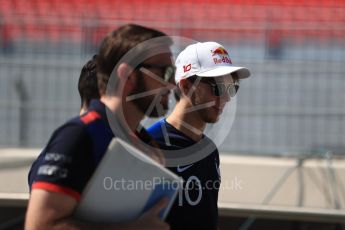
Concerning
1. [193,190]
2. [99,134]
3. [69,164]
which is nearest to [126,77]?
[99,134]

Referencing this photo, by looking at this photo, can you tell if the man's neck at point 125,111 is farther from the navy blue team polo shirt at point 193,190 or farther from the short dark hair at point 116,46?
the navy blue team polo shirt at point 193,190

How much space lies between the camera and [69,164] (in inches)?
74.4

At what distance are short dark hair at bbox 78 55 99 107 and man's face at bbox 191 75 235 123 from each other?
55 cm

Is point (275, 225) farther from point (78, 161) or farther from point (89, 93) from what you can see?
point (78, 161)

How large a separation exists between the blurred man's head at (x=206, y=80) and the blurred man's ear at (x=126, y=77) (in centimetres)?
103

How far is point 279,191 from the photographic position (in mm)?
5594

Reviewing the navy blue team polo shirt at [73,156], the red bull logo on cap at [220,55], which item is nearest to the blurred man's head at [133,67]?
the navy blue team polo shirt at [73,156]

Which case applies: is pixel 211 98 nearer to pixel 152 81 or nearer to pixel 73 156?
pixel 152 81

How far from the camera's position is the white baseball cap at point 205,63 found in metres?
3.09

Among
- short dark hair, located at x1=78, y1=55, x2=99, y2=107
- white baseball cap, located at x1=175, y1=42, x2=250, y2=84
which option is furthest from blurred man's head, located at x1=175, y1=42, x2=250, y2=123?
short dark hair, located at x1=78, y1=55, x2=99, y2=107

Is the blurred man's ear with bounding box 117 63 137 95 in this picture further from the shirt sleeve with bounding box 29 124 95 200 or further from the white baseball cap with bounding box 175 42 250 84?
the white baseball cap with bounding box 175 42 250 84

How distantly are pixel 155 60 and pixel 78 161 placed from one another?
412 mm

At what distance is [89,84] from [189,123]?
67 cm

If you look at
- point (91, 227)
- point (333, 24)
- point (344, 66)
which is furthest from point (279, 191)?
point (91, 227)
